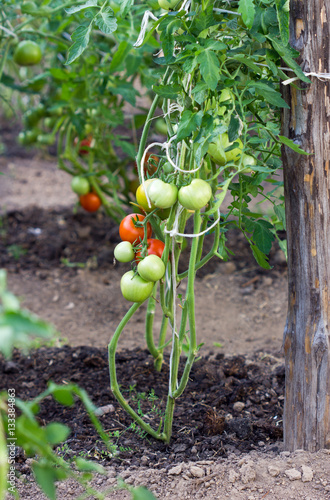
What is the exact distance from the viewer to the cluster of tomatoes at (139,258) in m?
1.17

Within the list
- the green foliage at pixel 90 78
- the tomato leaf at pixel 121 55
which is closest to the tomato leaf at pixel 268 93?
the green foliage at pixel 90 78

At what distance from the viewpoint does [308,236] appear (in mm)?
1234

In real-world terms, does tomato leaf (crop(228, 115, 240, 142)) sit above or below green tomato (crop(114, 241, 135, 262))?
above

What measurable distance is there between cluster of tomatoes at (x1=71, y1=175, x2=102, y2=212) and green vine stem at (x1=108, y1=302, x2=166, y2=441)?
163 centimetres

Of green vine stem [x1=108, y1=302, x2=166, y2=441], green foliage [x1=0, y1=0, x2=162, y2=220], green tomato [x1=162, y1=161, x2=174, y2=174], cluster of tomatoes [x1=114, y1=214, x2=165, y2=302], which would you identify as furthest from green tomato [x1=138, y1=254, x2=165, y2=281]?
green foliage [x1=0, y1=0, x2=162, y2=220]

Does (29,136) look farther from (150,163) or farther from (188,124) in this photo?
(188,124)

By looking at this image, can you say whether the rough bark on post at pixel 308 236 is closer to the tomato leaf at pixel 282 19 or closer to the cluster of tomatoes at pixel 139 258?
the tomato leaf at pixel 282 19

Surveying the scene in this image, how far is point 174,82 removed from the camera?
3.95ft

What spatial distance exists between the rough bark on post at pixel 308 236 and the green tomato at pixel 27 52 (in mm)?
1673

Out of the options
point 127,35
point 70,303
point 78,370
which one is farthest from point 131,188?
point 78,370

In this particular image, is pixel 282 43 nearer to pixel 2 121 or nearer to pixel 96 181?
pixel 96 181

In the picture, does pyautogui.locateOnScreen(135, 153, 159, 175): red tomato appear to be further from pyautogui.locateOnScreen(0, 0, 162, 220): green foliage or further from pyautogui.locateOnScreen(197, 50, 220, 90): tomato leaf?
pyautogui.locateOnScreen(0, 0, 162, 220): green foliage

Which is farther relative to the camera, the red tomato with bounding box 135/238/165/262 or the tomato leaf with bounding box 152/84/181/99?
the red tomato with bounding box 135/238/165/262

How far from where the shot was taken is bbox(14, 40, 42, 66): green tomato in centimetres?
246
